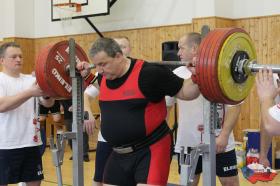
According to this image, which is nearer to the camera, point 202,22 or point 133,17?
point 202,22

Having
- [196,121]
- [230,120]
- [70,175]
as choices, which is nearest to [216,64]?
[230,120]

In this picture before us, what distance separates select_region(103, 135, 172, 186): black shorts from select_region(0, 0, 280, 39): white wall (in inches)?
185

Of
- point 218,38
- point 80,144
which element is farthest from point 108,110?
point 218,38

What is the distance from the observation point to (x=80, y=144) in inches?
120

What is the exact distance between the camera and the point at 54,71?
120 inches

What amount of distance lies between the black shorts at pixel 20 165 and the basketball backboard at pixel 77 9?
16.1 feet

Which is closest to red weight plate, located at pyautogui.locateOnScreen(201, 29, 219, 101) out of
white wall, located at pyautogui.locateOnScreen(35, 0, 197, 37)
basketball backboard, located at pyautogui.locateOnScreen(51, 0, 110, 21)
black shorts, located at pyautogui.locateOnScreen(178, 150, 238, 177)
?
black shorts, located at pyautogui.locateOnScreen(178, 150, 238, 177)

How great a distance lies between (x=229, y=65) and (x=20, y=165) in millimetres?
1783

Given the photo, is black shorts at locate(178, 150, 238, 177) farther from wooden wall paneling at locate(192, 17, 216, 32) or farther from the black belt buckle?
wooden wall paneling at locate(192, 17, 216, 32)

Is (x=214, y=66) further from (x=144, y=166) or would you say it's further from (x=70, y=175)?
(x=70, y=175)

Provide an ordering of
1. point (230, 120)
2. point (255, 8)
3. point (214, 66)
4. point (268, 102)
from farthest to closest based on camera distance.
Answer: point (255, 8) < point (230, 120) < point (214, 66) < point (268, 102)

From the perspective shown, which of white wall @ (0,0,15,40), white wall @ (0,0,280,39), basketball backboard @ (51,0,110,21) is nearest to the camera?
white wall @ (0,0,280,39)

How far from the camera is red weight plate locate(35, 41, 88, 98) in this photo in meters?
3.00

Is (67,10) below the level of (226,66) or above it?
above
